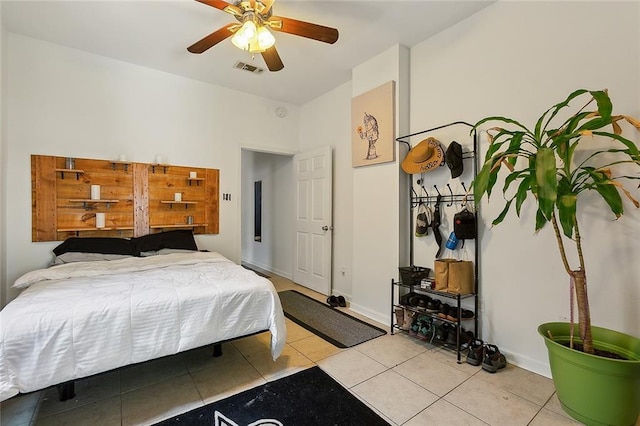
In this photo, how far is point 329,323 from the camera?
3.12 meters

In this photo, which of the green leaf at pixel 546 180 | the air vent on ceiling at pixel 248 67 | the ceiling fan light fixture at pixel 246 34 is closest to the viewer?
the green leaf at pixel 546 180

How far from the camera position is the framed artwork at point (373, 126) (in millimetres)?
3068

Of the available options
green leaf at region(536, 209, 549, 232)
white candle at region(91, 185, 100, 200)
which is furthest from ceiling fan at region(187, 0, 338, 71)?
white candle at region(91, 185, 100, 200)

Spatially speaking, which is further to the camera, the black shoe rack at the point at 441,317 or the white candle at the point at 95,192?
the white candle at the point at 95,192

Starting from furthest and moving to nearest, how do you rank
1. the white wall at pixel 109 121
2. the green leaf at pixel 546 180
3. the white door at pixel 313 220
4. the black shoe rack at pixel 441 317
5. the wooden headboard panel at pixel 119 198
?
the white door at pixel 313 220 → the wooden headboard panel at pixel 119 198 → the white wall at pixel 109 121 → the black shoe rack at pixel 441 317 → the green leaf at pixel 546 180

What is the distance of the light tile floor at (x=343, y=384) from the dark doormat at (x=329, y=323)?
0.17 m

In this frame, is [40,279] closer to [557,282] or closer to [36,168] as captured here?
[36,168]

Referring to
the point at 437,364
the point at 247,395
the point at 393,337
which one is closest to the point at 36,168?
the point at 247,395

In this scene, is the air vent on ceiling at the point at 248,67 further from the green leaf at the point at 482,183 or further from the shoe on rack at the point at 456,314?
the shoe on rack at the point at 456,314

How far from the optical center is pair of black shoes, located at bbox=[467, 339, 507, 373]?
216cm

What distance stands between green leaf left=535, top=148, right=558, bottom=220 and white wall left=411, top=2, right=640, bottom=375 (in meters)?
0.79

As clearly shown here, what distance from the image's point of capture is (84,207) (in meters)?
3.19

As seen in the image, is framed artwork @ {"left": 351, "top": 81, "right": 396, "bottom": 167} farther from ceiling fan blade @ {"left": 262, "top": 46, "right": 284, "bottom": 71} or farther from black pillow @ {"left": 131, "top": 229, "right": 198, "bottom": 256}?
black pillow @ {"left": 131, "top": 229, "right": 198, "bottom": 256}

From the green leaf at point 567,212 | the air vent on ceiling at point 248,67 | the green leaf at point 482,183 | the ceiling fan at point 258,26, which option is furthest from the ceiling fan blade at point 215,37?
the green leaf at point 567,212
